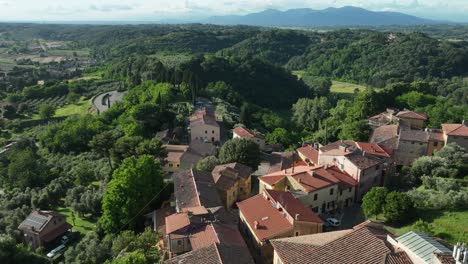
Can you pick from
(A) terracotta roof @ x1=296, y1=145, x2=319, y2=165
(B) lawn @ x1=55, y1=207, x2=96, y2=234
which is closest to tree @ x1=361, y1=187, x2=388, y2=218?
(A) terracotta roof @ x1=296, y1=145, x2=319, y2=165

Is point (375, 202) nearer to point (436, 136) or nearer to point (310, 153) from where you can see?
point (310, 153)

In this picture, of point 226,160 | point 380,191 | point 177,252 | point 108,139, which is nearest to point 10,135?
point 108,139

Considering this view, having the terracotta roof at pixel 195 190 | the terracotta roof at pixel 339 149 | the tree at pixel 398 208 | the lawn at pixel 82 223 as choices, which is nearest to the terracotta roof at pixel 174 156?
the terracotta roof at pixel 195 190

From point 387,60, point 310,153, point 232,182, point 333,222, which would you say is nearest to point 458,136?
point 310,153

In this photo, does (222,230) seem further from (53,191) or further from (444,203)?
(53,191)

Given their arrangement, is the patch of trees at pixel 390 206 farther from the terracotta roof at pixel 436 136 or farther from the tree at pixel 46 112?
the tree at pixel 46 112

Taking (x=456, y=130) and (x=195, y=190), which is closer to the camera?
(x=195, y=190)
